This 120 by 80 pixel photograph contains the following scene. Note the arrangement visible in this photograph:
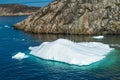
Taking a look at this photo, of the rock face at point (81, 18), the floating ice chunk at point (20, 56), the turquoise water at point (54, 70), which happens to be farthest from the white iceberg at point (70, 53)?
the rock face at point (81, 18)

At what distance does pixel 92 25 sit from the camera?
341ft

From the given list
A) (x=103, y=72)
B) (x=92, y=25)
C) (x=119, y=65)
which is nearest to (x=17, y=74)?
(x=103, y=72)

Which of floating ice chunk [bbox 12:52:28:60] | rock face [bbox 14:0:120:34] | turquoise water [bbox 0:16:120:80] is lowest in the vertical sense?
turquoise water [bbox 0:16:120:80]

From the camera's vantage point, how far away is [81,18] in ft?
350

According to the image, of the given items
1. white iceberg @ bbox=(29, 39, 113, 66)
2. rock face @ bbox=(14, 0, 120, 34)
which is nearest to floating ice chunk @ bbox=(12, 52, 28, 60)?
white iceberg @ bbox=(29, 39, 113, 66)

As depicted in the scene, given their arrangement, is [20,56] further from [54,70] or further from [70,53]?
[54,70]

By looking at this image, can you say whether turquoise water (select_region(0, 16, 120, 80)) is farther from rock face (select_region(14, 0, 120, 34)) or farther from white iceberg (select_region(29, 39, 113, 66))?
rock face (select_region(14, 0, 120, 34))

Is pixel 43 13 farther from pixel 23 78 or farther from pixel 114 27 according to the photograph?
pixel 23 78

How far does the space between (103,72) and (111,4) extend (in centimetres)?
5887

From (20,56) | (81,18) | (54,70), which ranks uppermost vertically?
(81,18)

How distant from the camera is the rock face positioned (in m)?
103

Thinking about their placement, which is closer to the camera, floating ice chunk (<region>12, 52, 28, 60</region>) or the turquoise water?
the turquoise water

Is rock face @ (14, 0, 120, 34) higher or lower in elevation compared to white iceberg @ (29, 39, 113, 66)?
higher

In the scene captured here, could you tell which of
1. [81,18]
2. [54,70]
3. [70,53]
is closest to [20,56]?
[70,53]
